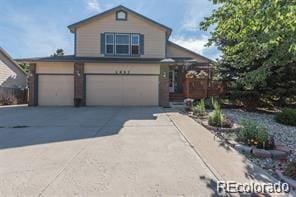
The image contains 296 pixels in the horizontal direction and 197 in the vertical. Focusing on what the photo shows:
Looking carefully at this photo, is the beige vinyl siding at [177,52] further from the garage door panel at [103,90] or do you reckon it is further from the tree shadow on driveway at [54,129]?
the tree shadow on driveway at [54,129]

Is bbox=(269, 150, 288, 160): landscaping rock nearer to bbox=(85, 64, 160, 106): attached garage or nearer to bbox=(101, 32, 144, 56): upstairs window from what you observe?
bbox=(85, 64, 160, 106): attached garage

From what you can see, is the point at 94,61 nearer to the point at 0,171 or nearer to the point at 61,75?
the point at 61,75

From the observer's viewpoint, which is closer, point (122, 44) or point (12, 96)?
point (122, 44)

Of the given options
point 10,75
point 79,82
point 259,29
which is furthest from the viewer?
point 10,75

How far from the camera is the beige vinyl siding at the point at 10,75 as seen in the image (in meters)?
28.8

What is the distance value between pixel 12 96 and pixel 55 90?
23.2ft

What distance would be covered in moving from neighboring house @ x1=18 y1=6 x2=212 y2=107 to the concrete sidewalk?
12.1 meters

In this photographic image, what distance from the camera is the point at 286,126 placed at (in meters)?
13.4

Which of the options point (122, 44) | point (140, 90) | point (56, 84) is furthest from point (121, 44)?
point (56, 84)

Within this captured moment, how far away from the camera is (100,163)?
6910 millimetres

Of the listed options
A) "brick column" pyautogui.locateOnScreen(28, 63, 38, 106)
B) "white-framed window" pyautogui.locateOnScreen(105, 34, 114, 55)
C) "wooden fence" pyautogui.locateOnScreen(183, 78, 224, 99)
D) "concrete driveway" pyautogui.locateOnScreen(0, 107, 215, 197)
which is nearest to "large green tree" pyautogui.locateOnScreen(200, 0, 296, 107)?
"concrete driveway" pyautogui.locateOnScreen(0, 107, 215, 197)

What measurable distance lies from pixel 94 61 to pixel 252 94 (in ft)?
35.4

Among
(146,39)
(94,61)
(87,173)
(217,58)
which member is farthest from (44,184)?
(146,39)

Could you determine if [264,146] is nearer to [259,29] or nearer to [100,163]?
[259,29]
